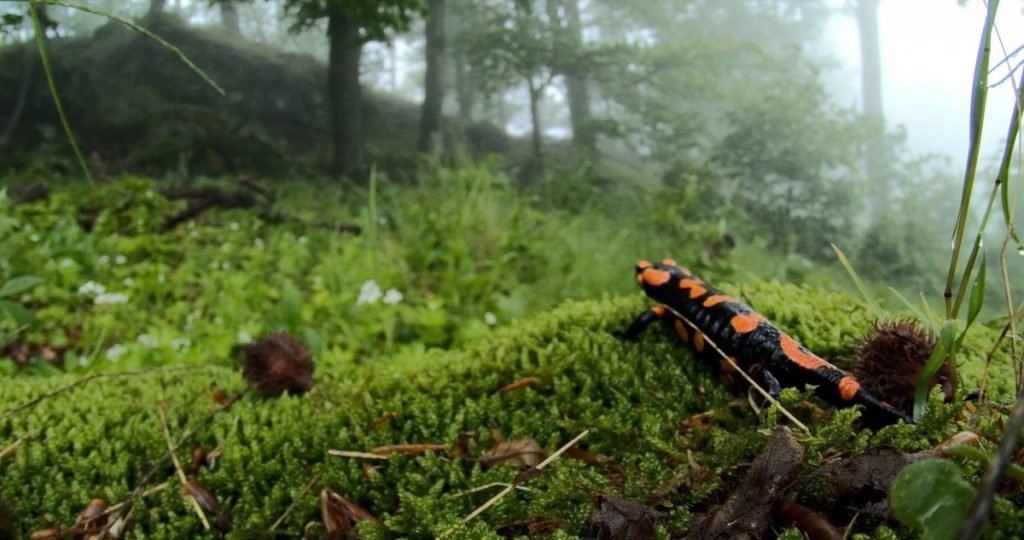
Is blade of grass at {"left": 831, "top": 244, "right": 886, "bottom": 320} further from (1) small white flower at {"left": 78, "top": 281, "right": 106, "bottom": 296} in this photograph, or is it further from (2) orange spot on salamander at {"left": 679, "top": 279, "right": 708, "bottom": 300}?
(1) small white flower at {"left": 78, "top": 281, "right": 106, "bottom": 296}

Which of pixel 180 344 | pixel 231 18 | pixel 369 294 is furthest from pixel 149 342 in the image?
pixel 231 18

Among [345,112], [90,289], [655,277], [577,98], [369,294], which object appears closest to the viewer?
[655,277]

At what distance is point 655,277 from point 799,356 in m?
0.61

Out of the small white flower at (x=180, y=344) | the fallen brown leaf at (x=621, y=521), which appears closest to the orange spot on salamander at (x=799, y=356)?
the fallen brown leaf at (x=621, y=521)

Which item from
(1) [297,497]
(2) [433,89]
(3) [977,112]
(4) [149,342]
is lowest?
(1) [297,497]

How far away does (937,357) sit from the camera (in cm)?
86

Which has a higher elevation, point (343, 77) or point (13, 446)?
point (343, 77)

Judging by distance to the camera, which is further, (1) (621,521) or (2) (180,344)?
(2) (180,344)

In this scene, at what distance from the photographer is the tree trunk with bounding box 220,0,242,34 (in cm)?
662

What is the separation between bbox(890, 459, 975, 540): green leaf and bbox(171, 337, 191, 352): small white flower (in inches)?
116

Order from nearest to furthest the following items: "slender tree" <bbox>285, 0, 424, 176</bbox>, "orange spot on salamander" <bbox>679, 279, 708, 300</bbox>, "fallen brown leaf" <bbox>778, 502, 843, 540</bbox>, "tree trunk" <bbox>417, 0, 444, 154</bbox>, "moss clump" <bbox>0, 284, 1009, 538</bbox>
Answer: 1. "fallen brown leaf" <bbox>778, 502, 843, 540</bbox>
2. "moss clump" <bbox>0, 284, 1009, 538</bbox>
3. "orange spot on salamander" <bbox>679, 279, 708, 300</bbox>
4. "slender tree" <bbox>285, 0, 424, 176</bbox>
5. "tree trunk" <bbox>417, 0, 444, 154</bbox>

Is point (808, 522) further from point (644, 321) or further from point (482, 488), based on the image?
point (644, 321)

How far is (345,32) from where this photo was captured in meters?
6.65

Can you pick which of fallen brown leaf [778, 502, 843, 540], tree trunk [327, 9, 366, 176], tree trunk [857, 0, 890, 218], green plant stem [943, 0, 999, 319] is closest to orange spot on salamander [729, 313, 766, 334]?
green plant stem [943, 0, 999, 319]
